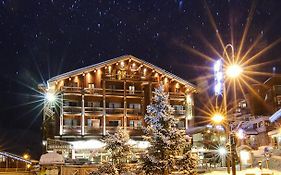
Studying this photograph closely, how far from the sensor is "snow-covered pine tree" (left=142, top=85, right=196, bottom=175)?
834 inches

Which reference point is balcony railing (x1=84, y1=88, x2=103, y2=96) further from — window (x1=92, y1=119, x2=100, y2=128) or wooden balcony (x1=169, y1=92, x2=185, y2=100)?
wooden balcony (x1=169, y1=92, x2=185, y2=100)

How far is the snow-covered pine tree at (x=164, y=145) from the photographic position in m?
21.2

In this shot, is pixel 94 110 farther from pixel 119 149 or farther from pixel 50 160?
pixel 50 160

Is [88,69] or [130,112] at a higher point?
[88,69]

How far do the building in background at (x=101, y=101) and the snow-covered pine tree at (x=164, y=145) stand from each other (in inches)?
699

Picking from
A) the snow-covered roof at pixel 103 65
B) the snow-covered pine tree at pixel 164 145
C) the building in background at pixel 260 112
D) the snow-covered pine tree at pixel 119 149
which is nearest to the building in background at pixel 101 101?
the snow-covered roof at pixel 103 65

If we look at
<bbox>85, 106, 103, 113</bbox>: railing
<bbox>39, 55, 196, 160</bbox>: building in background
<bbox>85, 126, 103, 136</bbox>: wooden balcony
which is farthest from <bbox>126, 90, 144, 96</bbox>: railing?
<bbox>85, 126, 103, 136</bbox>: wooden balcony

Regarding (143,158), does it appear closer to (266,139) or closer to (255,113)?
(266,139)

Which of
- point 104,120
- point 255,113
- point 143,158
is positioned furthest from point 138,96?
point 255,113

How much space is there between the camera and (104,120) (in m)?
42.2

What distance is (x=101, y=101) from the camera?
43625 millimetres

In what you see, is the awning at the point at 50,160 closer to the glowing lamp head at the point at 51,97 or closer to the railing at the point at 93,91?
the railing at the point at 93,91

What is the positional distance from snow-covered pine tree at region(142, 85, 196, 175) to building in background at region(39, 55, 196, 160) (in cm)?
1777

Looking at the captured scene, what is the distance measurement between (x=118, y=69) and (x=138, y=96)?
4528mm
